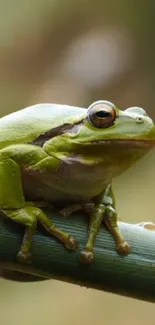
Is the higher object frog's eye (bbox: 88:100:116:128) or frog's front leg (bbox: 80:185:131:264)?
frog's eye (bbox: 88:100:116:128)

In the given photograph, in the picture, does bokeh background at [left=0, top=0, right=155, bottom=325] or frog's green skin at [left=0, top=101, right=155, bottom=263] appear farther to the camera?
bokeh background at [left=0, top=0, right=155, bottom=325]

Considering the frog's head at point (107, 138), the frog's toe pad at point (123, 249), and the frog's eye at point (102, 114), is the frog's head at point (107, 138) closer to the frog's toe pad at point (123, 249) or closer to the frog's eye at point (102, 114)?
the frog's eye at point (102, 114)

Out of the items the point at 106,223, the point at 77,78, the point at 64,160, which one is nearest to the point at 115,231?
the point at 106,223

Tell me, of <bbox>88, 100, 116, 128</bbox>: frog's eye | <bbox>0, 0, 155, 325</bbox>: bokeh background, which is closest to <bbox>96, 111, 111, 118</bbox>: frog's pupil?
<bbox>88, 100, 116, 128</bbox>: frog's eye

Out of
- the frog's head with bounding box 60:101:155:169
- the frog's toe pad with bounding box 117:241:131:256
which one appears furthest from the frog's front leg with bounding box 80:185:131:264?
the frog's head with bounding box 60:101:155:169

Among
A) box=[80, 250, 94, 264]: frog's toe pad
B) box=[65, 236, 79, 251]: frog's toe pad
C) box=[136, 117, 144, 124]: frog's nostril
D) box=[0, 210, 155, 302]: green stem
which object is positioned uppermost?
box=[136, 117, 144, 124]: frog's nostril

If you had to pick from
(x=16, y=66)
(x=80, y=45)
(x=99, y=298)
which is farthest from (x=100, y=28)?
(x=99, y=298)

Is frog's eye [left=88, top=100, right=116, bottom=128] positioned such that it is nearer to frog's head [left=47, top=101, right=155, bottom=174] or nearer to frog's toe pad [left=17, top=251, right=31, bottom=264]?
frog's head [left=47, top=101, right=155, bottom=174]
